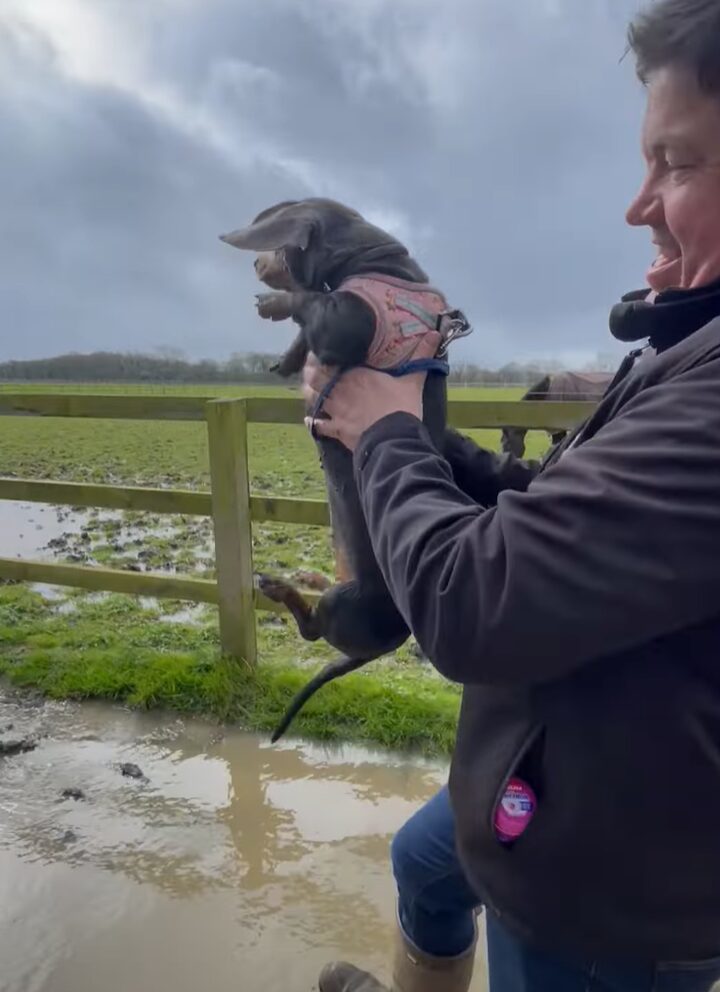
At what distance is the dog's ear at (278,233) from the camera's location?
1.73m

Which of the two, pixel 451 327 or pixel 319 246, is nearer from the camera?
pixel 451 327

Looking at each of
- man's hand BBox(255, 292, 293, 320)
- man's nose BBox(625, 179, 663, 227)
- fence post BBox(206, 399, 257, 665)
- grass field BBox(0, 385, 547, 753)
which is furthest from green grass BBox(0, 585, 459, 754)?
man's nose BBox(625, 179, 663, 227)

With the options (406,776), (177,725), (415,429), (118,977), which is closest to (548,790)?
(415,429)

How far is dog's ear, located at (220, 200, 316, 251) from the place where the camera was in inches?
68.0

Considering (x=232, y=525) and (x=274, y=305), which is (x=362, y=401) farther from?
(x=232, y=525)

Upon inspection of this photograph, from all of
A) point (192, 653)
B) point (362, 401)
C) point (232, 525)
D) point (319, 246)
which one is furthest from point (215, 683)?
point (362, 401)

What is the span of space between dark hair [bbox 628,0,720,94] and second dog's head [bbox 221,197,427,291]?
82 cm

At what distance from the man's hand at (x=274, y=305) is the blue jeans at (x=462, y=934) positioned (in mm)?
1009

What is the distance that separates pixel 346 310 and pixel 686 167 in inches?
28.5

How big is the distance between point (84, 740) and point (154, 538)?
3819mm

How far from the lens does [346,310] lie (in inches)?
59.7

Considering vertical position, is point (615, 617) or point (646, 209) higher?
point (646, 209)

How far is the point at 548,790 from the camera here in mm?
937

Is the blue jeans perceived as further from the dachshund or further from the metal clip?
the metal clip
